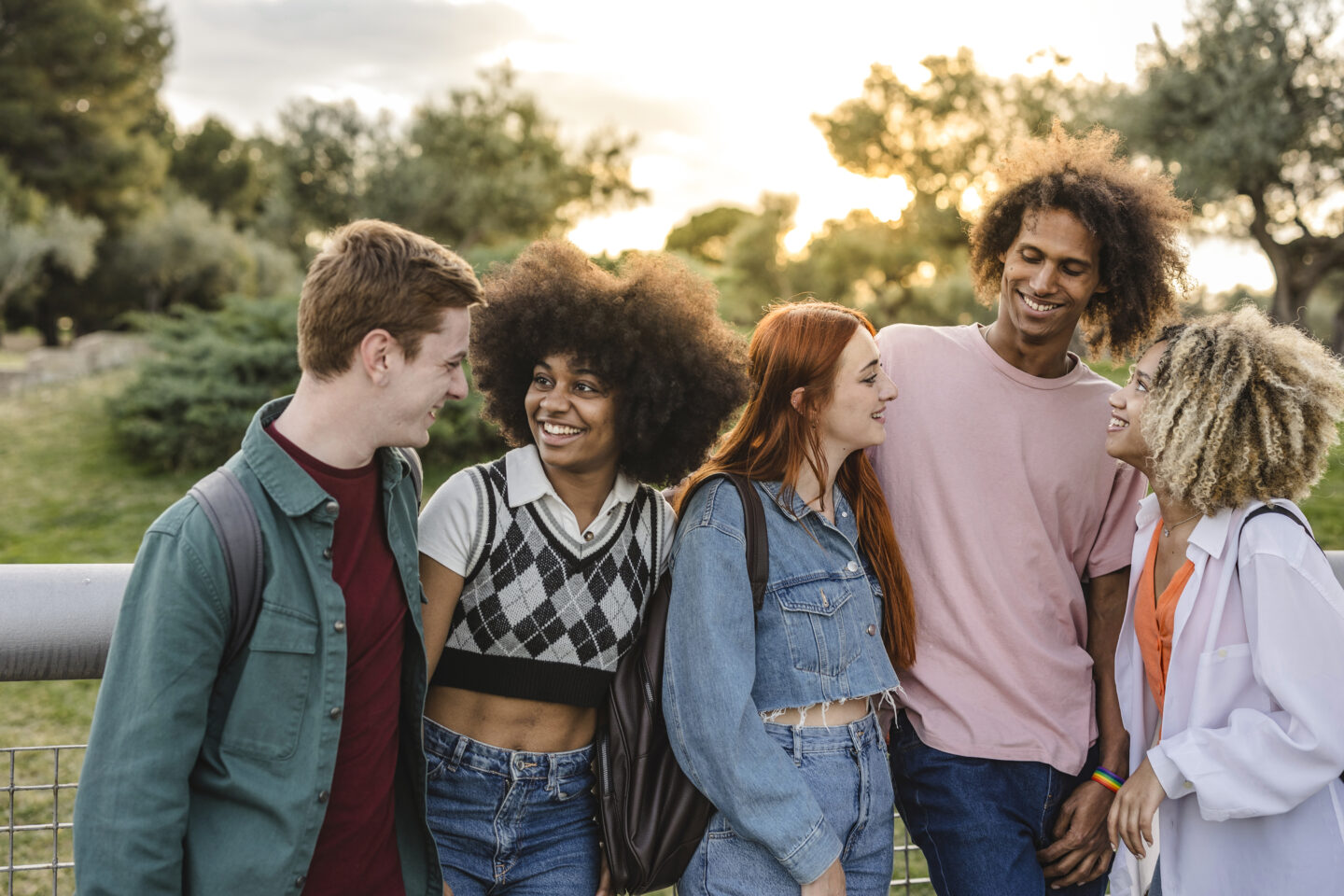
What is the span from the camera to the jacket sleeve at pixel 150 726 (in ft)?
6.00

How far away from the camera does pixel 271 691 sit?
2.02m

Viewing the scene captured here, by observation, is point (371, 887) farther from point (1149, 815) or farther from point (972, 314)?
point (972, 314)

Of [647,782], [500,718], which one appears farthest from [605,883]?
[500,718]

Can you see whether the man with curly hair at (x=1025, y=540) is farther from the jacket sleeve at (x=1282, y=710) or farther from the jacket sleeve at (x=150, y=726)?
the jacket sleeve at (x=150, y=726)

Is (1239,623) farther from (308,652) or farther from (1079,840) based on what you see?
(308,652)

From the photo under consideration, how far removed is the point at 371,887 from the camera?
7.55ft

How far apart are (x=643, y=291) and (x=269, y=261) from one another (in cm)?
3162

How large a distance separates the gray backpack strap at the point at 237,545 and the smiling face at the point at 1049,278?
235cm

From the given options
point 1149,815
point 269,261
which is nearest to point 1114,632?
point 1149,815

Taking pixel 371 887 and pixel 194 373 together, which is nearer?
pixel 371 887

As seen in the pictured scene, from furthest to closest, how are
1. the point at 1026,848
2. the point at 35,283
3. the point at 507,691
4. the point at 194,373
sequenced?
the point at 35,283
the point at 194,373
the point at 1026,848
the point at 507,691

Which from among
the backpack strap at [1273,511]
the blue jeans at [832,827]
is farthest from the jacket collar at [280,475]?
the backpack strap at [1273,511]

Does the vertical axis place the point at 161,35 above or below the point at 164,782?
above

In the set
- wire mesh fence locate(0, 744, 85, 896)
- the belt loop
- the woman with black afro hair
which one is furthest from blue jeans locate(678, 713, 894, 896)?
wire mesh fence locate(0, 744, 85, 896)
